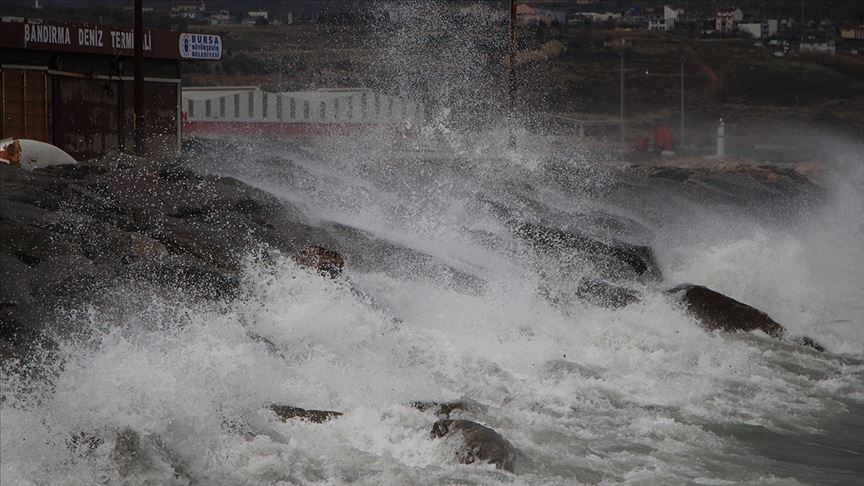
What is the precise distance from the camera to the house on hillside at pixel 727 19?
98438mm

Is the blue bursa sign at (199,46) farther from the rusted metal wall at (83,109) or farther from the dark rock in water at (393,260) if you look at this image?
the dark rock in water at (393,260)

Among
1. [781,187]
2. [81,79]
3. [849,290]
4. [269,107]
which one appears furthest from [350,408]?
[269,107]

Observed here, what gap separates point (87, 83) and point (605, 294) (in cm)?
1278

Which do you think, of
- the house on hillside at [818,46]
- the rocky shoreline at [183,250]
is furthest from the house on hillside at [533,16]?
the rocky shoreline at [183,250]

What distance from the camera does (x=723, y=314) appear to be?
686 inches

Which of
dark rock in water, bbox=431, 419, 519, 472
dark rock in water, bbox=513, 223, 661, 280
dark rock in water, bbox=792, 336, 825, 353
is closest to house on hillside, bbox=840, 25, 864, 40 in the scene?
dark rock in water, bbox=513, 223, 661, 280

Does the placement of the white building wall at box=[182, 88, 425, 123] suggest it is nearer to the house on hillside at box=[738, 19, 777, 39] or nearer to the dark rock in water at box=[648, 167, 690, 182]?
the dark rock in water at box=[648, 167, 690, 182]

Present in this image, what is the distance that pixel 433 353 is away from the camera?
44.7 ft

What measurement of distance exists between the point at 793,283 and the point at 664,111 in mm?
51145

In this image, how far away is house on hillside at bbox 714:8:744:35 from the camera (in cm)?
9844

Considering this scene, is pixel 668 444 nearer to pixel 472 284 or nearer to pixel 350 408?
pixel 350 408

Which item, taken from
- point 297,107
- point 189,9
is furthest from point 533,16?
point 297,107

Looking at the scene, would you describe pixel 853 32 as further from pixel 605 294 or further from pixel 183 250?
pixel 183 250

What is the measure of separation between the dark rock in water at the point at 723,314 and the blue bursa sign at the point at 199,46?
13861 millimetres
